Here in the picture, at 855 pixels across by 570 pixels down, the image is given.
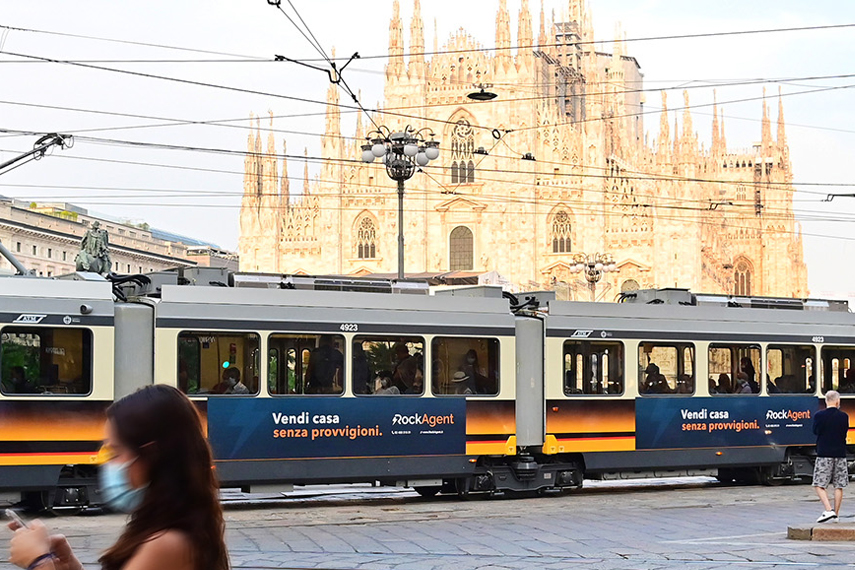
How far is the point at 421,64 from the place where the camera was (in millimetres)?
67500

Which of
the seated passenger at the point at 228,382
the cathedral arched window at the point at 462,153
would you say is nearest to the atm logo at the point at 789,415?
the seated passenger at the point at 228,382

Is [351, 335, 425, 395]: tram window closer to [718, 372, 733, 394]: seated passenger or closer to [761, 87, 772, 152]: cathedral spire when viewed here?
[718, 372, 733, 394]: seated passenger

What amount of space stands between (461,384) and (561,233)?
170 ft

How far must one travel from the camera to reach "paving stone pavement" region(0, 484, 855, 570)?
9.20 meters

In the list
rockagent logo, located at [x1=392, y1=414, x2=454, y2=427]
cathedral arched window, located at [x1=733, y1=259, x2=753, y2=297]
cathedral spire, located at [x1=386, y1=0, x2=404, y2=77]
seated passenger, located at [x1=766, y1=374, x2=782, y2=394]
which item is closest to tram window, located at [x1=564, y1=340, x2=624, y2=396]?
rockagent logo, located at [x1=392, y1=414, x2=454, y2=427]

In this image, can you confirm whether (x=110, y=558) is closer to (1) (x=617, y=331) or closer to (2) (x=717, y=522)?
(2) (x=717, y=522)

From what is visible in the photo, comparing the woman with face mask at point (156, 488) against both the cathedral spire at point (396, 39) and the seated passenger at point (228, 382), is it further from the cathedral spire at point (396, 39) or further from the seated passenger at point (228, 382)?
the cathedral spire at point (396, 39)

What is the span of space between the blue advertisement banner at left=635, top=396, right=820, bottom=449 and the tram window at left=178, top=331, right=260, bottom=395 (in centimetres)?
499

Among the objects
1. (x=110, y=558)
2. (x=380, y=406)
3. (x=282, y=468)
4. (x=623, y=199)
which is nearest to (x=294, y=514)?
(x=282, y=468)

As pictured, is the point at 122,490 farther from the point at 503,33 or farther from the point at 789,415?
the point at 503,33

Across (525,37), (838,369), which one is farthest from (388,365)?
(525,37)

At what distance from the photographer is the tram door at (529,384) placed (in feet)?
48.1

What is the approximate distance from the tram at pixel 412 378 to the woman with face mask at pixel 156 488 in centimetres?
1007

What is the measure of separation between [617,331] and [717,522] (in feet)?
12.1
